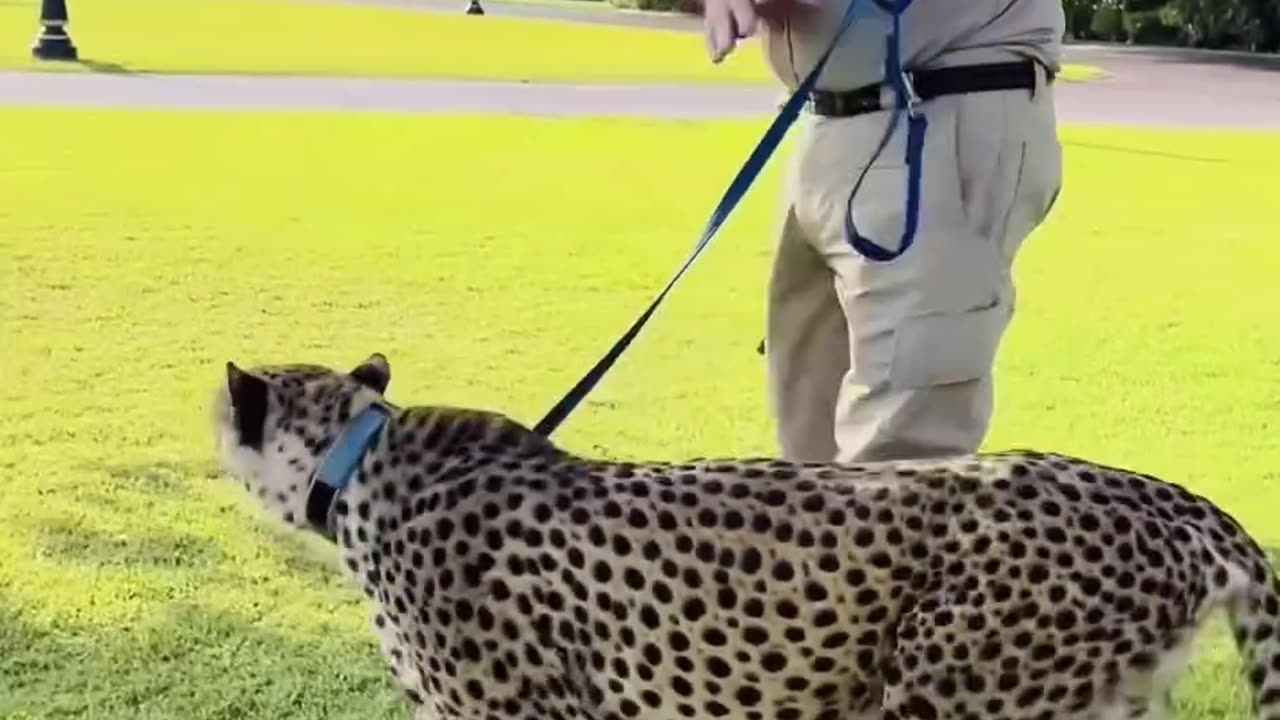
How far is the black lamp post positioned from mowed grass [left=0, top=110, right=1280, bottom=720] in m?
Answer: 5.93

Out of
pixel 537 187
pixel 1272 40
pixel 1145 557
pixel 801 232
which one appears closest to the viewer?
pixel 1145 557

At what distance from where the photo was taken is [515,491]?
294 centimetres

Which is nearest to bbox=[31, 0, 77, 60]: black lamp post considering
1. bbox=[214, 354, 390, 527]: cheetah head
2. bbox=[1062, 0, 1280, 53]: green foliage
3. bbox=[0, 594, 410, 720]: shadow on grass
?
bbox=[1062, 0, 1280, 53]: green foliage

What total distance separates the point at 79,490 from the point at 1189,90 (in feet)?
61.0

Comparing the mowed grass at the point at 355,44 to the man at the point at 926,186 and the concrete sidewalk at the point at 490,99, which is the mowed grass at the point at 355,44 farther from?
the man at the point at 926,186

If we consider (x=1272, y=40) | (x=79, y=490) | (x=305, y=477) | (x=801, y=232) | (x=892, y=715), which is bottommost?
(x=1272, y=40)

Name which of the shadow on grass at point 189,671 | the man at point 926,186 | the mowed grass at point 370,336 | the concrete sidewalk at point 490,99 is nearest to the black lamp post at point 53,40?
the concrete sidewalk at point 490,99

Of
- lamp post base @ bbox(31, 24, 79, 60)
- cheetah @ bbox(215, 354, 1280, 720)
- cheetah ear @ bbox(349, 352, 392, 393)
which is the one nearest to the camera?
cheetah @ bbox(215, 354, 1280, 720)

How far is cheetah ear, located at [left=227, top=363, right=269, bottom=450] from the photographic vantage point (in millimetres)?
2975

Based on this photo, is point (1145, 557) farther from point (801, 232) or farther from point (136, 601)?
point (136, 601)

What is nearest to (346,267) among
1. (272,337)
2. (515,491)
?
(272,337)

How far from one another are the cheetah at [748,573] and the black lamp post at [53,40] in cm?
1809

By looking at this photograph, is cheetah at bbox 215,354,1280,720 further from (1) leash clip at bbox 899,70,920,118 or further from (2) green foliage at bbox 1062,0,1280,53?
(2) green foliage at bbox 1062,0,1280,53

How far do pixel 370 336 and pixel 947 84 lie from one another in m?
4.69
